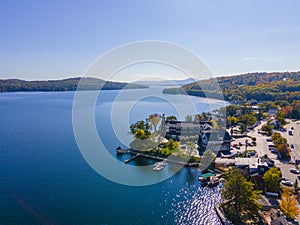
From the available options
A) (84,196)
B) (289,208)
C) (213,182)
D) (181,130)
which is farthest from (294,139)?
(84,196)

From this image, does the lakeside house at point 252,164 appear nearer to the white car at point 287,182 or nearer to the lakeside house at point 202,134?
the white car at point 287,182

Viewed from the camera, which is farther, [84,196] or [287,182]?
[287,182]

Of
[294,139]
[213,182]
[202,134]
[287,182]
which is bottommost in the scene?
[213,182]

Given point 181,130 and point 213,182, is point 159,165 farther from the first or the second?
point 181,130

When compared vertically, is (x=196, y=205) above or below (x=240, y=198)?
below

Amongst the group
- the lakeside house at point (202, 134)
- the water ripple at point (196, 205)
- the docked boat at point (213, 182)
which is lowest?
the water ripple at point (196, 205)

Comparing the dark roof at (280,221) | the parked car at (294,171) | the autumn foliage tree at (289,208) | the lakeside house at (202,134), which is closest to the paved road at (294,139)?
the parked car at (294,171)

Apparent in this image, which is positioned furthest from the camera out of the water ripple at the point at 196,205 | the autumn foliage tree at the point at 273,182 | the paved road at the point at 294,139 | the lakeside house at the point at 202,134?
the lakeside house at the point at 202,134

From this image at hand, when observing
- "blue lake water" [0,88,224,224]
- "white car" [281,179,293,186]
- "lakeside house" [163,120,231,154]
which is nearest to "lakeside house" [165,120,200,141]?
"lakeside house" [163,120,231,154]

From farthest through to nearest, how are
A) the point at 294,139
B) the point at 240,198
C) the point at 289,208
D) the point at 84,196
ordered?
the point at 294,139 < the point at 84,196 < the point at 240,198 < the point at 289,208

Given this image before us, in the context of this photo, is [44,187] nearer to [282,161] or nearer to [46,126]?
[282,161]

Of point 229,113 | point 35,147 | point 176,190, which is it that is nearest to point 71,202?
point 176,190
